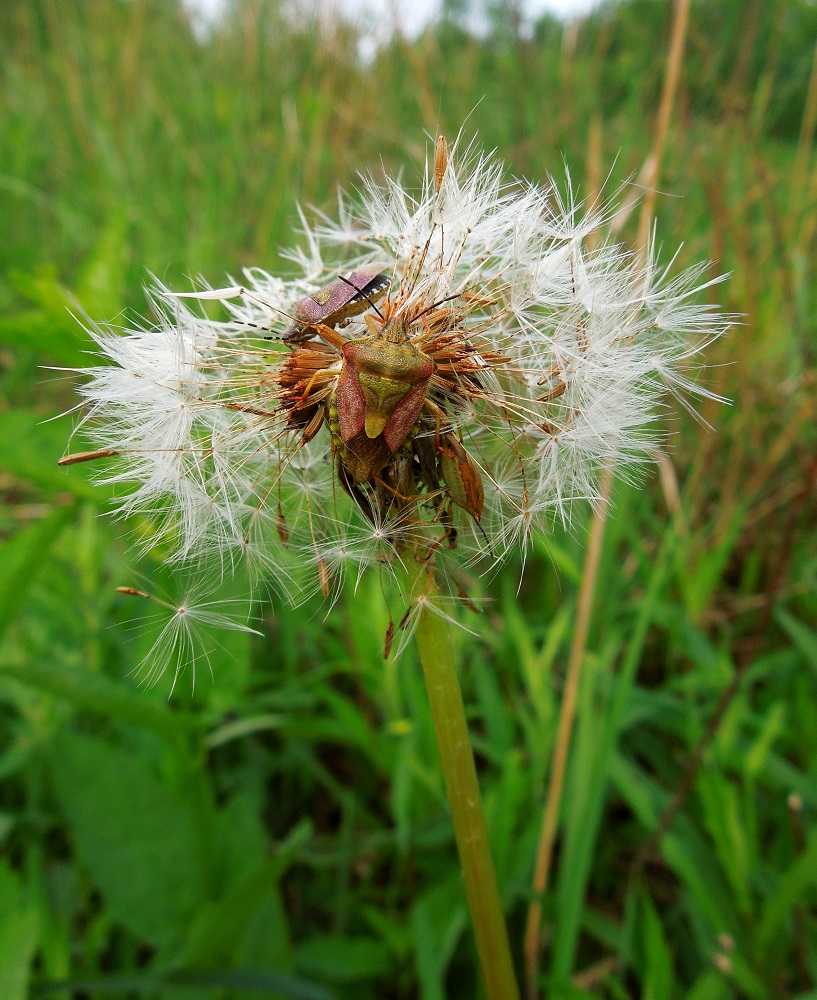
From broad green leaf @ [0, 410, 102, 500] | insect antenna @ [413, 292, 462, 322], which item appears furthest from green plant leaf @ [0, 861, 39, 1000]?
insect antenna @ [413, 292, 462, 322]

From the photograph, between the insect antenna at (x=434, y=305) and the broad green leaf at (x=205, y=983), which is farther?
the broad green leaf at (x=205, y=983)

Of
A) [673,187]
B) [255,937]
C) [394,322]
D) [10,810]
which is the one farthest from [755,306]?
[10,810]

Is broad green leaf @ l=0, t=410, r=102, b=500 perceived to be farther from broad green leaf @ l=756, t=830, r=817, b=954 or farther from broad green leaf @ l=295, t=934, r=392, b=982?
broad green leaf @ l=756, t=830, r=817, b=954

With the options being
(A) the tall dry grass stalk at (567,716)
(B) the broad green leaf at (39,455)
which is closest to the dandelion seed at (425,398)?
(B) the broad green leaf at (39,455)

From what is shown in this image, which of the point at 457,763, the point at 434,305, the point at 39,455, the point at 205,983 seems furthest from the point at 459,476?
the point at 205,983

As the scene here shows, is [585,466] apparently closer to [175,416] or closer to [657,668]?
[175,416]

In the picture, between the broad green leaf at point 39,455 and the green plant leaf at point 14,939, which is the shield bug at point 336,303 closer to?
the broad green leaf at point 39,455

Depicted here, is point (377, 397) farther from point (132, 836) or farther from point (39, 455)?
point (132, 836)
